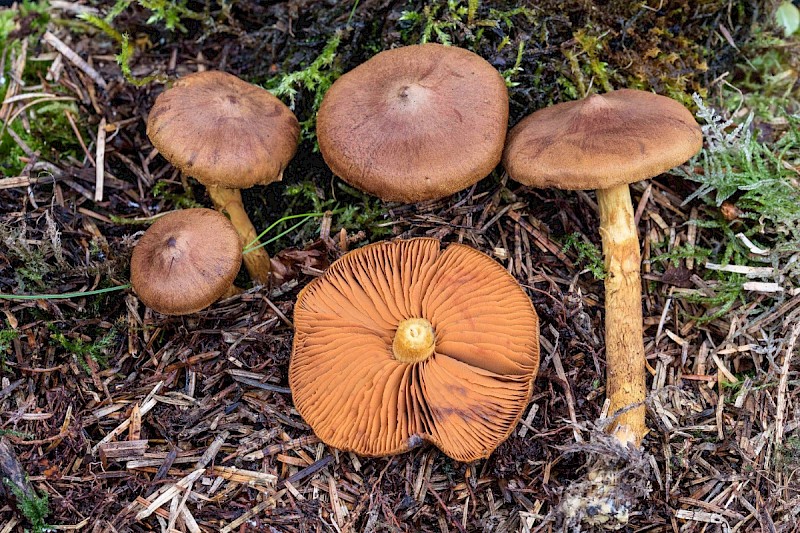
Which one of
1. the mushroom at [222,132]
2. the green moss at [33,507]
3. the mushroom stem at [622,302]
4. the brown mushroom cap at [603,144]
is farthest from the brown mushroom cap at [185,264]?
the mushroom stem at [622,302]

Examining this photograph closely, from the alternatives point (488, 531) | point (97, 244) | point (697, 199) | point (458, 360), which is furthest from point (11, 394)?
point (697, 199)

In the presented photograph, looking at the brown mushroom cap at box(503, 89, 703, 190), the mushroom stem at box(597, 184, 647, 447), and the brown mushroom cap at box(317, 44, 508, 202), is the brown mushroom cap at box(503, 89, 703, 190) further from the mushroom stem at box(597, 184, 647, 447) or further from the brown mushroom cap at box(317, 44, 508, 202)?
the mushroom stem at box(597, 184, 647, 447)

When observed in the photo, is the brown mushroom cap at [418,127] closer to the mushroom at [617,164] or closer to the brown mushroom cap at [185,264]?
the mushroom at [617,164]

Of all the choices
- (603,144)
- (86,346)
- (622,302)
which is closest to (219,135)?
(86,346)

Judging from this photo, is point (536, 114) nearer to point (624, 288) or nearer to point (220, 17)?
point (624, 288)

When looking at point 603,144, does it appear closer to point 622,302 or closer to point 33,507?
point 622,302
